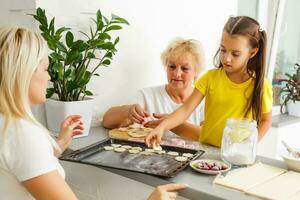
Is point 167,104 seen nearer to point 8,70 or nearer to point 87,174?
point 87,174

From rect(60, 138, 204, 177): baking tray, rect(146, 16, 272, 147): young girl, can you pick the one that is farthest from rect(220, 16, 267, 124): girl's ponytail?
rect(60, 138, 204, 177): baking tray

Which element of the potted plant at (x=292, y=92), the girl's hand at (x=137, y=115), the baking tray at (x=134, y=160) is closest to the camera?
the baking tray at (x=134, y=160)

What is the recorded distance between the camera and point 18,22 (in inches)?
63.6

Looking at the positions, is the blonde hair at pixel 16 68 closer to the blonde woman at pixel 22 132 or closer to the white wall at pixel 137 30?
the blonde woman at pixel 22 132

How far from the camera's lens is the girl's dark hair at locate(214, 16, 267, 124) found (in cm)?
143

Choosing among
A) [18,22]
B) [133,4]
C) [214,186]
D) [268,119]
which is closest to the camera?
[214,186]

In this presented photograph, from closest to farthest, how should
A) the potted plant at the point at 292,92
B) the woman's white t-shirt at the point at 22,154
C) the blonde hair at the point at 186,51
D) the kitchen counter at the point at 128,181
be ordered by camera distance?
the woman's white t-shirt at the point at 22,154, the kitchen counter at the point at 128,181, the blonde hair at the point at 186,51, the potted plant at the point at 292,92

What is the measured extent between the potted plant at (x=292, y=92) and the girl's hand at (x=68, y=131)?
2264 millimetres

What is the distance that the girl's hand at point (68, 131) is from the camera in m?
1.31

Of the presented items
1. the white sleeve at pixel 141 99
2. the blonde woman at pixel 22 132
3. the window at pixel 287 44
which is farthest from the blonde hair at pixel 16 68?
the window at pixel 287 44

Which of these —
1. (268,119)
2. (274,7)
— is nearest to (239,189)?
(268,119)

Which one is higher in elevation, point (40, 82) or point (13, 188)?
Result: point (40, 82)

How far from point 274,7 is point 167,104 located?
1.61 metres

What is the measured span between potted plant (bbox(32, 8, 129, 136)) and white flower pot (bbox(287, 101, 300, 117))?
2064mm
